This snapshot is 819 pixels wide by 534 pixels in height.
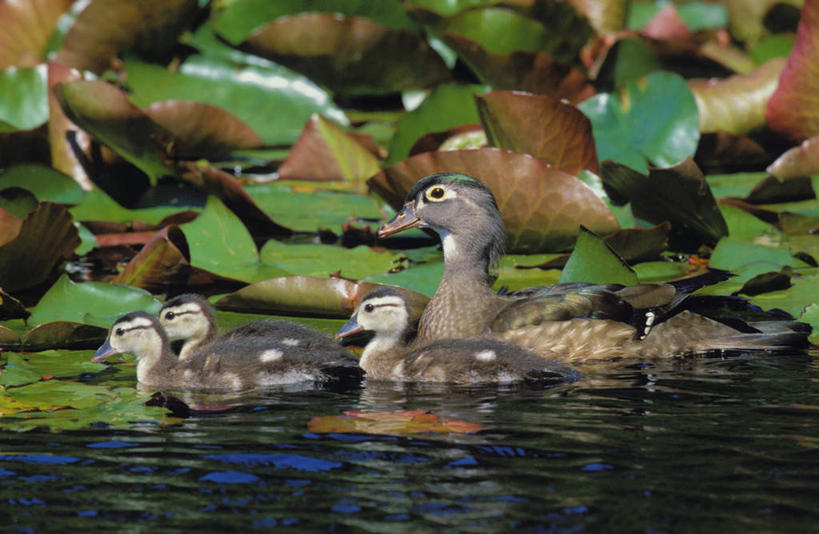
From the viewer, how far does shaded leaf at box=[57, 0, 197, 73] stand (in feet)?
36.7

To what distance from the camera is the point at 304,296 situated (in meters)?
7.26

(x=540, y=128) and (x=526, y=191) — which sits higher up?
(x=540, y=128)

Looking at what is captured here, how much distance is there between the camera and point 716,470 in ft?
15.0

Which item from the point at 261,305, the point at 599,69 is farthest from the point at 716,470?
the point at 599,69

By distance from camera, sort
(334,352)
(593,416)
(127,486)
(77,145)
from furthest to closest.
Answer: (77,145) < (334,352) < (593,416) < (127,486)

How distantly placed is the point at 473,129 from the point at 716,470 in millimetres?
5532

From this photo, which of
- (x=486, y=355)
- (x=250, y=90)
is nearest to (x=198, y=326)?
(x=486, y=355)

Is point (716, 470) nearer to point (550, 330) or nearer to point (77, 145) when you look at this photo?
point (550, 330)

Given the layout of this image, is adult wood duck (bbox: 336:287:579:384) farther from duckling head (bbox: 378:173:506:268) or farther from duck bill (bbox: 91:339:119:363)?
duck bill (bbox: 91:339:119:363)

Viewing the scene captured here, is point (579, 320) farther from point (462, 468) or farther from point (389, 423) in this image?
point (462, 468)

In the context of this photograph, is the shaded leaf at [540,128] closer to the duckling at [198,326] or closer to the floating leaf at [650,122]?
the floating leaf at [650,122]

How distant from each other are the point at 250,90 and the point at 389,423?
22.7 feet

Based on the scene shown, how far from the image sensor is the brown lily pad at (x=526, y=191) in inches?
304

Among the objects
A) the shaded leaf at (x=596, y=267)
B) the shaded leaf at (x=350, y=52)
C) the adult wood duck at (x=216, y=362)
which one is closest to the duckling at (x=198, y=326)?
the adult wood duck at (x=216, y=362)
